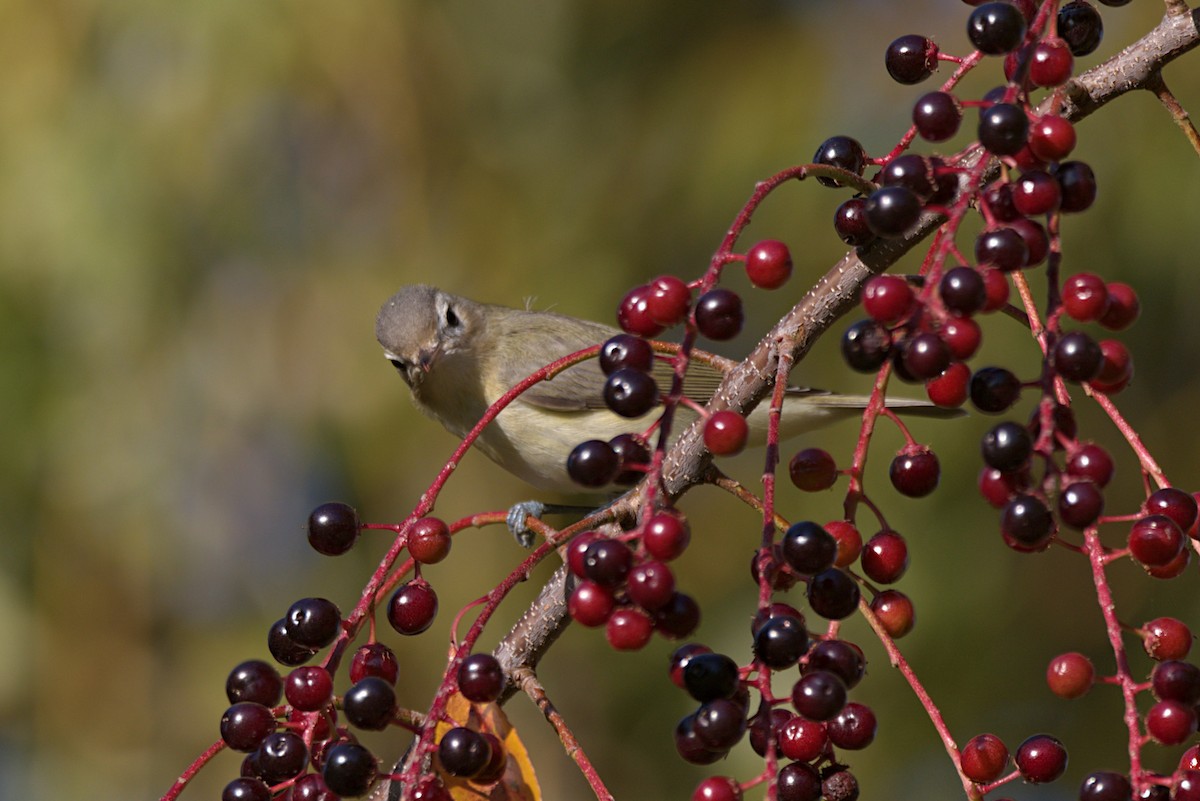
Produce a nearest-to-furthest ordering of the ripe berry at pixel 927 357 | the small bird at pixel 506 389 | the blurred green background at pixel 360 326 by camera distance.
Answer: the ripe berry at pixel 927 357, the blurred green background at pixel 360 326, the small bird at pixel 506 389

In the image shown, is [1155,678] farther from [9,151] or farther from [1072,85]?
[9,151]

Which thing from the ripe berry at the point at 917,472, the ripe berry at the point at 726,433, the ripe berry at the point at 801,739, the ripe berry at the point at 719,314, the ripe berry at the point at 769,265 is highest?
the ripe berry at the point at 769,265

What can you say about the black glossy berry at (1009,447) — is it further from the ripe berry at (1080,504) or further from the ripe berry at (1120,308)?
the ripe berry at (1120,308)

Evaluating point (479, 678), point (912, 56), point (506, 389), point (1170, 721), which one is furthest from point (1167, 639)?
point (506, 389)

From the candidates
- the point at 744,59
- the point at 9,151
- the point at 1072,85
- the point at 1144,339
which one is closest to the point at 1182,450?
the point at 1144,339

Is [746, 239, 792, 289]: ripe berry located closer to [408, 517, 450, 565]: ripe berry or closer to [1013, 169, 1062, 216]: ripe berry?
[1013, 169, 1062, 216]: ripe berry

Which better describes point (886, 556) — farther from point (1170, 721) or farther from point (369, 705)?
point (369, 705)

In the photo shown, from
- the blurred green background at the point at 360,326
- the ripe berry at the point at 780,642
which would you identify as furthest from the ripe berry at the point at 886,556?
the blurred green background at the point at 360,326
